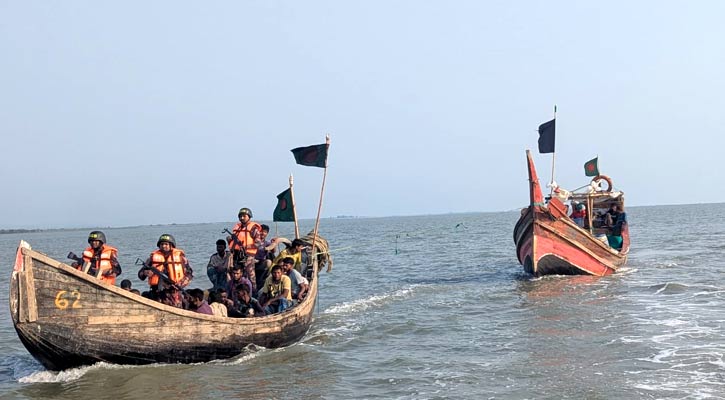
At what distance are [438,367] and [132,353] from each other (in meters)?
4.34

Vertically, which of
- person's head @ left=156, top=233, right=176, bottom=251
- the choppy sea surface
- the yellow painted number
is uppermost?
person's head @ left=156, top=233, right=176, bottom=251

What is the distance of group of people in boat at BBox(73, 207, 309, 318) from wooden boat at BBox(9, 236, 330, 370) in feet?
1.60

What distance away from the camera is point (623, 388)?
805cm

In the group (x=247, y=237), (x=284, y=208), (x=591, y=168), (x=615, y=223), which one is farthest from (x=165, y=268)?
(x=591, y=168)

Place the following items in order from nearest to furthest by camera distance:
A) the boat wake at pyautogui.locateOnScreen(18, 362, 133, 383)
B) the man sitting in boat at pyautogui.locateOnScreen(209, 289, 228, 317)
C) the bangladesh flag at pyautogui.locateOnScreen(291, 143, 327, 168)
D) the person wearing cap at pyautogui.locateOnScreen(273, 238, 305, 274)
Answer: the boat wake at pyautogui.locateOnScreen(18, 362, 133, 383)
the man sitting in boat at pyautogui.locateOnScreen(209, 289, 228, 317)
the person wearing cap at pyautogui.locateOnScreen(273, 238, 305, 274)
the bangladesh flag at pyautogui.locateOnScreen(291, 143, 327, 168)

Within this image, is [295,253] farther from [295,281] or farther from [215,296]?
[215,296]

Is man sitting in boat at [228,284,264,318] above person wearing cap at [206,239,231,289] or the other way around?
the other way around

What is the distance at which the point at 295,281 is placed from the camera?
11852mm

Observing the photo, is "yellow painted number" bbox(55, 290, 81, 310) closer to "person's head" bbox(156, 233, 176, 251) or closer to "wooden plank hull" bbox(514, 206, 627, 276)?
"person's head" bbox(156, 233, 176, 251)

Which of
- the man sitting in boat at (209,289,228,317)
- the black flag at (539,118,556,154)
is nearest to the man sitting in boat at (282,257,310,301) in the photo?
the man sitting in boat at (209,289,228,317)

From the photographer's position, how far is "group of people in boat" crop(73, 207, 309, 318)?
9.78m

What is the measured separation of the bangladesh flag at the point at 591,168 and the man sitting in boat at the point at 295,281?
49.5 feet

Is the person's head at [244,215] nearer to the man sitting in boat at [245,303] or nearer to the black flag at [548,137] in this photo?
the man sitting in boat at [245,303]

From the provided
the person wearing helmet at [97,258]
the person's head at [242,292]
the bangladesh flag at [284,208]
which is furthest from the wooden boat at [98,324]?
the bangladesh flag at [284,208]
